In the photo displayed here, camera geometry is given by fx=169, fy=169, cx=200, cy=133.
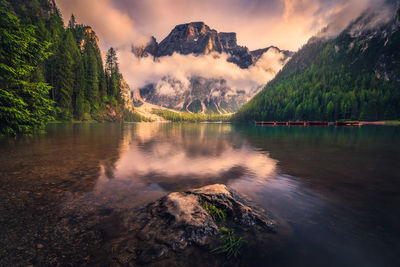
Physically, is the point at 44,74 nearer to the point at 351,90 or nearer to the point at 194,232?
the point at 194,232

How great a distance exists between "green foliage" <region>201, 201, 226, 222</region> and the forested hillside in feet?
51.1

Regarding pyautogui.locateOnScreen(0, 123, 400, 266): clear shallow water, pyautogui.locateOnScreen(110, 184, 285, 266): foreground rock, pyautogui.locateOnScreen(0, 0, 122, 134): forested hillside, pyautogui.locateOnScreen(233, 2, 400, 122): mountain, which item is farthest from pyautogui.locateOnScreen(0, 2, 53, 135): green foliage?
pyautogui.locateOnScreen(233, 2, 400, 122): mountain

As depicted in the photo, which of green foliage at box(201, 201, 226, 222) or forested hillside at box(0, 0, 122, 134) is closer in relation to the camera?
green foliage at box(201, 201, 226, 222)

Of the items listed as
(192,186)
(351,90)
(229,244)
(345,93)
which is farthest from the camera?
(351,90)

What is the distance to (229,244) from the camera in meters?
4.96

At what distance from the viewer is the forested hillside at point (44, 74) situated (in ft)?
43.9

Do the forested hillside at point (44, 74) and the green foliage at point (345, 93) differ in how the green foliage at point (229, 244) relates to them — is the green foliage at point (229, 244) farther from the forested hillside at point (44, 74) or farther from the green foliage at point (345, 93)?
the green foliage at point (345, 93)

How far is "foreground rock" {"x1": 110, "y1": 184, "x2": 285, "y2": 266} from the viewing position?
4426mm

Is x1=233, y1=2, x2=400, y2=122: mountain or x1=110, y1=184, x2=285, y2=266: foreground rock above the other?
x1=233, y1=2, x2=400, y2=122: mountain

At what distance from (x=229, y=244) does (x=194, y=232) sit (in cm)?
108

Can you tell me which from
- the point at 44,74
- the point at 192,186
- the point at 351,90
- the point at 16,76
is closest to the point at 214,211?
the point at 192,186

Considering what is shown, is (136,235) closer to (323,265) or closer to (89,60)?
(323,265)

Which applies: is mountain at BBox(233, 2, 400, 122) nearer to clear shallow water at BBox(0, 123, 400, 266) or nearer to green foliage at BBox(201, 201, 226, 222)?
Result: clear shallow water at BBox(0, 123, 400, 266)

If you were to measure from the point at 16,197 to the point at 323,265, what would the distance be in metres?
11.6
